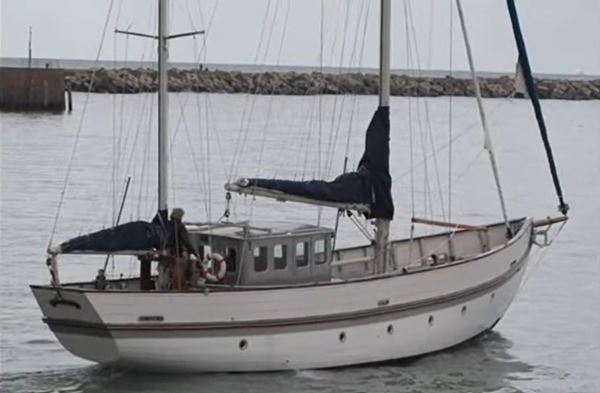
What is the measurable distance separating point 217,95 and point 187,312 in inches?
5001

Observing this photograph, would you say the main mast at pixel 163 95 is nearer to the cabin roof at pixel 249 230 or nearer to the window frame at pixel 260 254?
the cabin roof at pixel 249 230

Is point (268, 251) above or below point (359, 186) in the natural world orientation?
below

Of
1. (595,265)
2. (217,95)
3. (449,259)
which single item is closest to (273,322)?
(449,259)

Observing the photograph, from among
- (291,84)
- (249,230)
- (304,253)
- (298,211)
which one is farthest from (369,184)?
(291,84)

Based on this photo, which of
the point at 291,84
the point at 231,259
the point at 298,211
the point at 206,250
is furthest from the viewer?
the point at 291,84

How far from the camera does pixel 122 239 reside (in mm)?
22719

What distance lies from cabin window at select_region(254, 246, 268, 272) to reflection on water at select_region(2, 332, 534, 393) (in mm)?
1662

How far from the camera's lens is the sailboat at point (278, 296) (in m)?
22.2

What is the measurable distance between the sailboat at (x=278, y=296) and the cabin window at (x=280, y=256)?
0.02 meters

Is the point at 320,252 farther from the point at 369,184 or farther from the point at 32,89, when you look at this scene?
the point at 32,89

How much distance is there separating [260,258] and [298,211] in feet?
82.0

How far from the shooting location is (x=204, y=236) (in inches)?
934

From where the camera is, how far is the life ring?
75.3 ft

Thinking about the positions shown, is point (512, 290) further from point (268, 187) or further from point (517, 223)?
point (268, 187)
